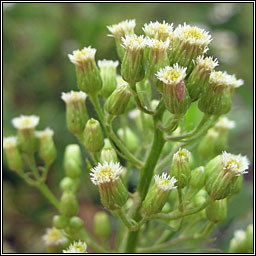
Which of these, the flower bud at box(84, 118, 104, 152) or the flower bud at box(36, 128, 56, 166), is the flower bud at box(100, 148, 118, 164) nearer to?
the flower bud at box(84, 118, 104, 152)

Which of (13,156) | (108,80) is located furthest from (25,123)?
(108,80)

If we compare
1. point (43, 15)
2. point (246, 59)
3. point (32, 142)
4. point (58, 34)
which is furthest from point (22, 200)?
point (246, 59)

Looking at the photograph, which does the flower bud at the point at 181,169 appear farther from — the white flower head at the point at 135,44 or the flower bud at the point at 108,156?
the white flower head at the point at 135,44

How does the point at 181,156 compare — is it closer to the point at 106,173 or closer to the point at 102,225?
the point at 106,173

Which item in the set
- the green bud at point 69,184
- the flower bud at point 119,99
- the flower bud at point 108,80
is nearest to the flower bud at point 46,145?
the green bud at point 69,184

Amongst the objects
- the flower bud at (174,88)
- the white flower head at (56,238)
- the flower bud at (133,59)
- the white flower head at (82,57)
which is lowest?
the white flower head at (56,238)

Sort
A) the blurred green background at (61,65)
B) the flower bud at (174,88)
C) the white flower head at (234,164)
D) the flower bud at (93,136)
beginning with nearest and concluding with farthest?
the flower bud at (174,88) < the white flower head at (234,164) < the flower bud at (93,136) < the blurred green background at (61,65)
